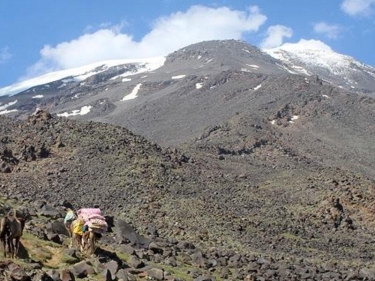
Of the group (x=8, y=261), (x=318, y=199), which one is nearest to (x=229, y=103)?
(x=318, y=199)

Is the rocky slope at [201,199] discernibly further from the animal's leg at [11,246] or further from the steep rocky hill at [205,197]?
the animal's leg at [11,246]

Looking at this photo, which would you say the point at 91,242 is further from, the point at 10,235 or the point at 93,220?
the point at 10,235

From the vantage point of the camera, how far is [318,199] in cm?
4309

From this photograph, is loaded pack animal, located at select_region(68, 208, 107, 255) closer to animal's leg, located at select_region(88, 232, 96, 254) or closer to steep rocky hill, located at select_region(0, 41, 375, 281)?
animal's leg, located at select_region(88, 232, 96, 254)

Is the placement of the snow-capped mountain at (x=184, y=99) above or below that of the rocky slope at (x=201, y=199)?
above

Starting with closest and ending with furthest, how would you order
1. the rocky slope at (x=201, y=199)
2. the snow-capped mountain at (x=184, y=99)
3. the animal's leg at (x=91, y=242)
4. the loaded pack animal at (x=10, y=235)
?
the loaded pack animal at (x=10, y=235) → the animal's leg at (x=91, y=242) → the rocky slope at (x=201, y=199) → the snow-capped mountain at (x=184, y=99)

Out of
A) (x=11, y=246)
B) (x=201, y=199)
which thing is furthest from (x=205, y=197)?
(x=11, y=246)

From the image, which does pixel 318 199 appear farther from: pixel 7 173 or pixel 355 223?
pixel 7 173

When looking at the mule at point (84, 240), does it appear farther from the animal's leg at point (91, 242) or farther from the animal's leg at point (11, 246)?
the animal's leg at point (11, 246)

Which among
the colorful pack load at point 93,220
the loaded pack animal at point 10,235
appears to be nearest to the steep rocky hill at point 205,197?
the colorful pack load at point 93,220

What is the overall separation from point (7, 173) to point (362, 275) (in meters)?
24.9

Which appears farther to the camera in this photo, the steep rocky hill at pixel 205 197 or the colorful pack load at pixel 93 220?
the steep rocky hill at pixel 205 197

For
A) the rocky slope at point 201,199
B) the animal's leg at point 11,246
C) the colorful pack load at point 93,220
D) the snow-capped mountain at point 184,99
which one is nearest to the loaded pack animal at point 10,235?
the animal's leg at point 11,246

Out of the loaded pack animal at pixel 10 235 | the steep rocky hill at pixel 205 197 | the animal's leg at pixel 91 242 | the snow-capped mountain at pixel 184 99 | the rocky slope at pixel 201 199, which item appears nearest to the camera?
the loaded pack animal at pixel 10 235
